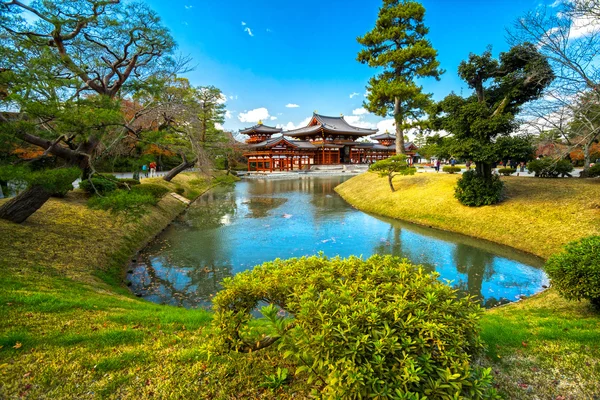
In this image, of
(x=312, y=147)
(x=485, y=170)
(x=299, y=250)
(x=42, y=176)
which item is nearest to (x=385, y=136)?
(x=312, y=147)

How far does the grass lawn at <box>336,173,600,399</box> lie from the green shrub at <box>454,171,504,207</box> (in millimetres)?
369

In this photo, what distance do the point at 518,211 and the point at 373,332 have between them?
45.2ft

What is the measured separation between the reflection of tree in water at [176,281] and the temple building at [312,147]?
37.4 meters

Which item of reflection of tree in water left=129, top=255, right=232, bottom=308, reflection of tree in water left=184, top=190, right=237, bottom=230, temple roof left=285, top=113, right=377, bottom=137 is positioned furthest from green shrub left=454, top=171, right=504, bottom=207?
temple roof left=285, top=113, right=377, bottom=137

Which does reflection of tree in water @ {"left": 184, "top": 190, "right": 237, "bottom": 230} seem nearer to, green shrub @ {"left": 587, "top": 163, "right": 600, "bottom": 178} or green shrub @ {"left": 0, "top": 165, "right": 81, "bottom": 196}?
green shrub @ {"left": 0, "top": 165, "right": 81, "bottom": 196}

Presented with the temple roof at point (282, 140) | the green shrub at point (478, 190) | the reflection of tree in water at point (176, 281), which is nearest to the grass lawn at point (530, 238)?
the green shrub at point (478, 190)

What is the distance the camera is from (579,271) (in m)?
4.73

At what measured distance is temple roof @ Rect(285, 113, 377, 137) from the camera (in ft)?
162

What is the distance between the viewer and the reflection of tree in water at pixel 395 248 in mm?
9082

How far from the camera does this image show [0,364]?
2.90 m

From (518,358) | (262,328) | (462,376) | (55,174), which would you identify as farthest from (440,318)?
(55,174)

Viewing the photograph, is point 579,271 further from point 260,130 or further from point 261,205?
point 260,130

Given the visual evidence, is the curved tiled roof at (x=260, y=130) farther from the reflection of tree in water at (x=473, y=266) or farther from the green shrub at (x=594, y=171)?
the reflection of tree in water at (x=473, y=266)

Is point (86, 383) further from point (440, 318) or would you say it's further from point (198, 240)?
point (198, 240)
